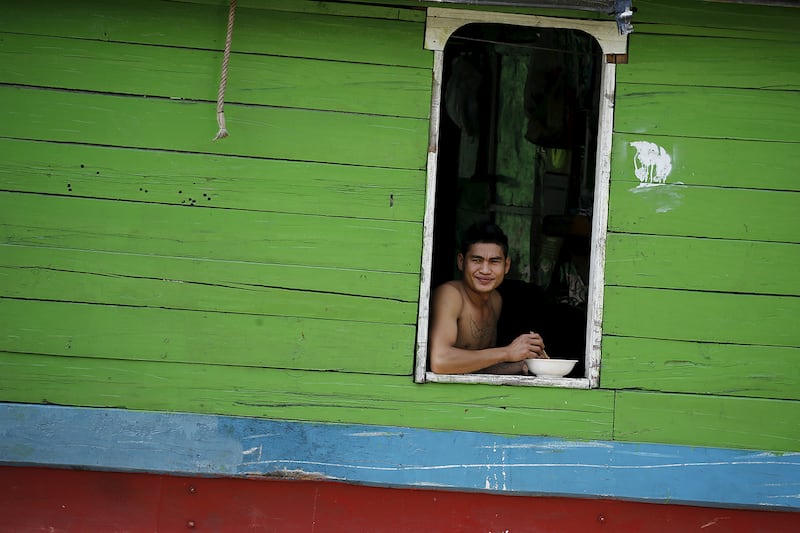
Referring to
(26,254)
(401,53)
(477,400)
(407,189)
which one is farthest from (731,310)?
(26,254)

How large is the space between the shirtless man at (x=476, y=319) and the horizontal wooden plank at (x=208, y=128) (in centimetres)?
75

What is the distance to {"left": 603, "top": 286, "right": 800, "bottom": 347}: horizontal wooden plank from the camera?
11.7 ft

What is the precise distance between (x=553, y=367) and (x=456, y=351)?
0.43 metres

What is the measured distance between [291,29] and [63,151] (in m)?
1.07

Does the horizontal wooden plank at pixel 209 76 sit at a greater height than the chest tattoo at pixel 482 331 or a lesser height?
greater

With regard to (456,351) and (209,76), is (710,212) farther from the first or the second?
(209,76)

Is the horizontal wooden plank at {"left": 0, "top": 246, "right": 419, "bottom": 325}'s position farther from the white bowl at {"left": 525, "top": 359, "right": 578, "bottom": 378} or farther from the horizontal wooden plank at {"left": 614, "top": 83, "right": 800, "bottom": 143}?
the horizontal wooden plank at {"left": 614, "top": 83, "right": 800, "bottom": 143}

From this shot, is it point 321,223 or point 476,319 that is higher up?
point 321,223

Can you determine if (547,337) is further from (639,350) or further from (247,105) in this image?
(247,105)

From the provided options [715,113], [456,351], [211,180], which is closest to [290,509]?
[456,351]

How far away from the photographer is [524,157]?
577cm

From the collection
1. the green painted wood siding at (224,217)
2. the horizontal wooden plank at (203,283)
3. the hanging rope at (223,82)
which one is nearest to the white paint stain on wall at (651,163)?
the green painted wood siding at (224,217)

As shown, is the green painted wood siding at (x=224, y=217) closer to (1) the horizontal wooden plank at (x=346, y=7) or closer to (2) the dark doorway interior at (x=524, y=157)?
(1) the horizontal wooden plank at (x=346, y=7)

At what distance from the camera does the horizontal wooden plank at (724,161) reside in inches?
140
